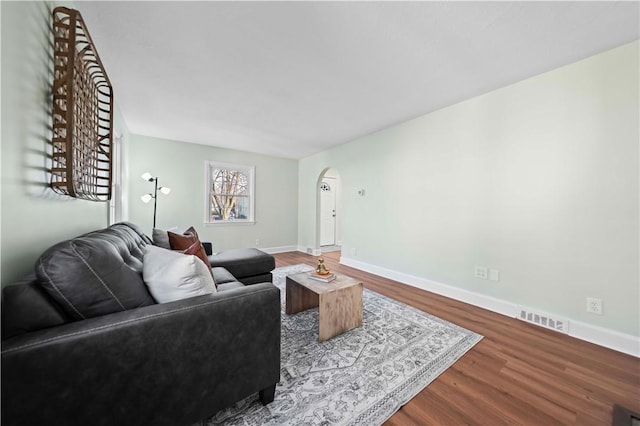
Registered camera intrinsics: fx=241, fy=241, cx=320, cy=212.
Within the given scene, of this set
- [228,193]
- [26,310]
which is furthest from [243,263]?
[228,193]

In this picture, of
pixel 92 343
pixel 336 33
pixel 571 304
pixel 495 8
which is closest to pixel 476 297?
pixel 571 304

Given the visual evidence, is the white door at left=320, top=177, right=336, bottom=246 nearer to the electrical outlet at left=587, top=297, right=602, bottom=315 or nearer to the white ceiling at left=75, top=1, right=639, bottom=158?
the white ceiling at left=75, top=1, right=639, bottom=158

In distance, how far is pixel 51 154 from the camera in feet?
4.15

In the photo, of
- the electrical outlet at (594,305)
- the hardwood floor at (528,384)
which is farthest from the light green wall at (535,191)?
the hardwood floor at (528,384)

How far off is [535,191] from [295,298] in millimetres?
2529

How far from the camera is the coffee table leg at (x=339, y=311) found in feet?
6.32

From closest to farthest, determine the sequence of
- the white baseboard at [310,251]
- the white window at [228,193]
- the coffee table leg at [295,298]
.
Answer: the coffee table leg at [295,298], the white window at [228,193], the white baseboard at [310,251]

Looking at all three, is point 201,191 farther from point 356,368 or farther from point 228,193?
point 356,368

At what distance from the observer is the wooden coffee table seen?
194 cm

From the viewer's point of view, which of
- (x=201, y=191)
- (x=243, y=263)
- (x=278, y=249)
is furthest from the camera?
(x=278, y=249)

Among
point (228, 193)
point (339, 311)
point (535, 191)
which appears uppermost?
point (228, 193)

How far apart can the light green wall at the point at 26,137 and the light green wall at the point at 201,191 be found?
326cm

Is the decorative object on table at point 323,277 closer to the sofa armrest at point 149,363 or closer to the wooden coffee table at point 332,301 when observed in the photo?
the wooden coffee table at point 332,301

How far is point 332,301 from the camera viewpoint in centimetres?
198
